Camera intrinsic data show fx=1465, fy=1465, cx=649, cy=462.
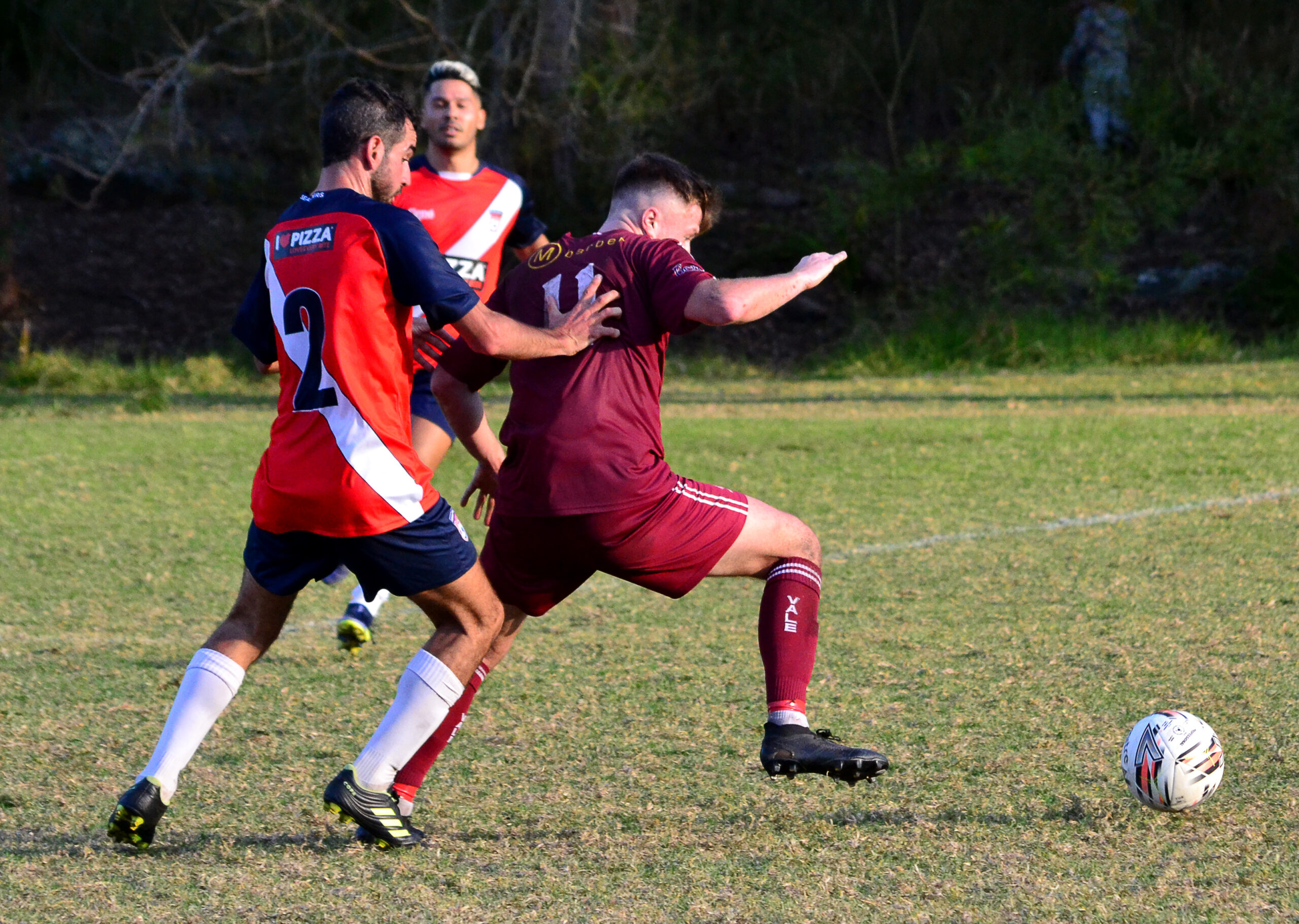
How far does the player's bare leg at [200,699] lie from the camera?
350 centimetres

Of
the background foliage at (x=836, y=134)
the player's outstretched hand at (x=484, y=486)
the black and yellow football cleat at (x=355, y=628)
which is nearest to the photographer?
the player's outstretched hand at (x=484, y=486)

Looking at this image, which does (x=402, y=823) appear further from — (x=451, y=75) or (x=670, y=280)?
(x=451, y=75)

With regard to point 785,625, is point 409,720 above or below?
below

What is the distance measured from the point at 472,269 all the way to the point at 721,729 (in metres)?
2.73

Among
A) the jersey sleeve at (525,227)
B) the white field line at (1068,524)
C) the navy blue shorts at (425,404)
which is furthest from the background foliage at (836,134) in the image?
the navy blue shorts at (425,404)

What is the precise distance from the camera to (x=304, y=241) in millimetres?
3572

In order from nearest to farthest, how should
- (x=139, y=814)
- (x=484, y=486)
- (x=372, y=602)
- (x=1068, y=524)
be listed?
(x=139, y=814)
(x=484, y=486)
(x=372, y=602)
(x=1068, y=524)

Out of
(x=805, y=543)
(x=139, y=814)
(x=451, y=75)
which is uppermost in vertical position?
(x=451, y=75)

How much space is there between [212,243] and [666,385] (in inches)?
445

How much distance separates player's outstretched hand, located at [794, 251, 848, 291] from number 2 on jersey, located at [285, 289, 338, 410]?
1.19 metres

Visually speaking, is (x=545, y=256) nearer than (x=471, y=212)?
Yes

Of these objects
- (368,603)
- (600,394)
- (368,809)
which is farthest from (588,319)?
(368,603)

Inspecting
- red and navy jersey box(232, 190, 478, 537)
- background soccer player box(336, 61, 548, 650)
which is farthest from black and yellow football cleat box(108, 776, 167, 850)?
background soccer player box(336, 61, 548, 650)

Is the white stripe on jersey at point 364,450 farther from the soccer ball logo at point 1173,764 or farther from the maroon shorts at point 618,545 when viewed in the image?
the soccer ball logo at point 1173,764
